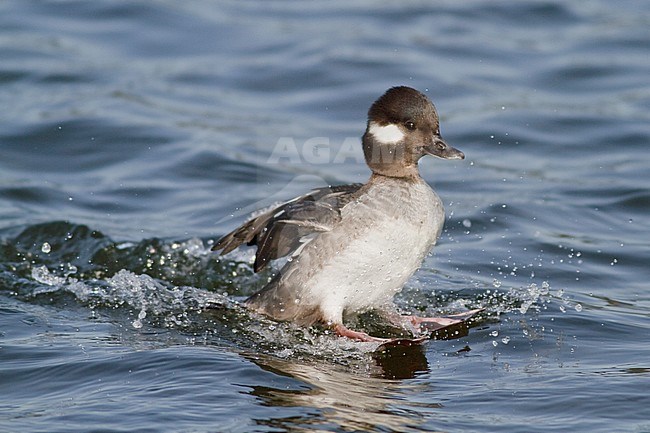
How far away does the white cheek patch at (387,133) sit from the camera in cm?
661

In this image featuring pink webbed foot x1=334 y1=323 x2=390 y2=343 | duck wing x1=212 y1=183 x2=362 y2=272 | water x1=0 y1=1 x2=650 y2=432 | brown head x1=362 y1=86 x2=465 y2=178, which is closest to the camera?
water x1=0 y1=1 x2=650 y2=432

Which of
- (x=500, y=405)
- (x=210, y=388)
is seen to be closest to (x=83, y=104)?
(x=210, y=388)

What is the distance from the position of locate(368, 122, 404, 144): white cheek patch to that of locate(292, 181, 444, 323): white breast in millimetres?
315

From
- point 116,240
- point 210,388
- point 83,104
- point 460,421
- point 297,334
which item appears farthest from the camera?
point 83,104

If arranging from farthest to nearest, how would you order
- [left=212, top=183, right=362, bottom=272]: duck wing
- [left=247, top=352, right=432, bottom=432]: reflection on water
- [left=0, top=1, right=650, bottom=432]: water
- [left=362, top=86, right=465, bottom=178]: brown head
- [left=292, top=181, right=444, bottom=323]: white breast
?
[left=362, top=86, right=465, bottom=178]: brown head < [left=212, top=183, right=362, bottom=272]: duck wing < [left=292, top=181, right=444, bottom=323]: white breast < [left=0, top=1, right=650, bottom=432]: water < [left=247, top=352, right=432, bottom=432]: reflection on water

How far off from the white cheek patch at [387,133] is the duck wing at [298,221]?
1.12 feet

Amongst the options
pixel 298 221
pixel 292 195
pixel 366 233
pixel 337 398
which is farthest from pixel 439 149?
pixel 292 195

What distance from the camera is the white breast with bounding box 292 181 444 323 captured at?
623 centimetres

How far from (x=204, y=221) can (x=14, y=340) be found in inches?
116

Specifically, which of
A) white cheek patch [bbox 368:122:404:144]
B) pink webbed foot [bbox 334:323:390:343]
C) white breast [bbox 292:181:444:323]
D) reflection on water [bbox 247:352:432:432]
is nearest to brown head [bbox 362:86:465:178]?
white cheek patch [bbox 368:122:404:144]

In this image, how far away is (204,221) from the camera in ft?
30.1

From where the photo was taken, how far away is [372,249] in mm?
6211

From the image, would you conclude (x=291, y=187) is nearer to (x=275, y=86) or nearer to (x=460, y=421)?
(x=275, y=86)

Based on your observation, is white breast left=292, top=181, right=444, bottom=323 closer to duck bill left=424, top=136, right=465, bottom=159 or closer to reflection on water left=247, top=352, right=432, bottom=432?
duck bill left=424, top=136, right=465, bottom=159
